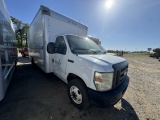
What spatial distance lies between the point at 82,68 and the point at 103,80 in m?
0.62

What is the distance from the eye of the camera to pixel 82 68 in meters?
2.56

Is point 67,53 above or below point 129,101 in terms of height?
above

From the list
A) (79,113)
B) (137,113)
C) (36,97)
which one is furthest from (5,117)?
(137,113)

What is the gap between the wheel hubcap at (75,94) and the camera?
9.30 ft

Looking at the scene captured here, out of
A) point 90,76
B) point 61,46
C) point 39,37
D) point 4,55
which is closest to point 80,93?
point 90,76

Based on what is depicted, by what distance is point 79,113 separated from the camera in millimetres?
2750

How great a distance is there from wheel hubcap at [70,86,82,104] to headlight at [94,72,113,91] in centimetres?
77

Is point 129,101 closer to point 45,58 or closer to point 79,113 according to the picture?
point 79,113

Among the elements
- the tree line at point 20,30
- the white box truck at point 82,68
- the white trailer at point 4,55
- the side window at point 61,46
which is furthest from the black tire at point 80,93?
the tree line at point 20,30

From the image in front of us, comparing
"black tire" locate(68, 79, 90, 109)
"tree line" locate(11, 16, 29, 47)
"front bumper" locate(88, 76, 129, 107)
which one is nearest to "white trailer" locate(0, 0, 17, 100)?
"black tire" locate(68, 79, 90, 109)

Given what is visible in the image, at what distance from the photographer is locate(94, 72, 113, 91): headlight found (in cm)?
224

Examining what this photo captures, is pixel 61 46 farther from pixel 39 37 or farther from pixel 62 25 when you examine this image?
pixel 39 37

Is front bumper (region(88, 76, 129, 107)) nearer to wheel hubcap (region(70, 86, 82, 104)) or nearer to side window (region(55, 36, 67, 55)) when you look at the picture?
wheel hubcap (region(70, 86, 82, 104))

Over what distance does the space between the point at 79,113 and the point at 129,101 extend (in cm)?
199
